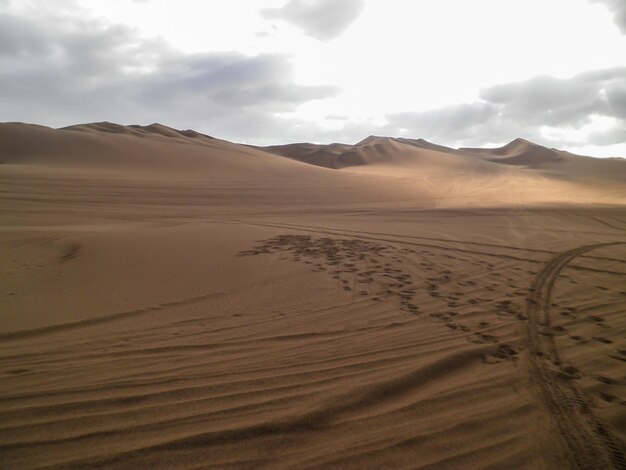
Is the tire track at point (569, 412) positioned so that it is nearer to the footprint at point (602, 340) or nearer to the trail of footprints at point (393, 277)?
the trail of footprints at point (393, 277)

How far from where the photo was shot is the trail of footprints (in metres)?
4.96

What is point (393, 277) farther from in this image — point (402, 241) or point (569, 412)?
point (569, 412)

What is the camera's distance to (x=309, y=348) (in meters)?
4.02

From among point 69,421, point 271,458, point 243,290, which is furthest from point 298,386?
point 243,290

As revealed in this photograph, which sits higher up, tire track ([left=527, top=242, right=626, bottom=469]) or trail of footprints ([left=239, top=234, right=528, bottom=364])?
trail of footprints ([left=239, top=234, right=528, bottom=364])

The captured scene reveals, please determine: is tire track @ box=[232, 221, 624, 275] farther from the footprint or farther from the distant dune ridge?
the distant dune ridge

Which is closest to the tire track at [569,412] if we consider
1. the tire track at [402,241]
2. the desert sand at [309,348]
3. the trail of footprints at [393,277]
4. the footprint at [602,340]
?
the desert sand at [309,348]

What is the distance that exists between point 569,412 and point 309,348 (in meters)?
2.22

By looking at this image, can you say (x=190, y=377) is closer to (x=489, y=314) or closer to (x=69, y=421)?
(x=69, y=421)

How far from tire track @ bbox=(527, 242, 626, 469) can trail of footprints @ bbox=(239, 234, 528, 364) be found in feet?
0.98

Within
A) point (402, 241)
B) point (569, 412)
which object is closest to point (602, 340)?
point (569, 412)

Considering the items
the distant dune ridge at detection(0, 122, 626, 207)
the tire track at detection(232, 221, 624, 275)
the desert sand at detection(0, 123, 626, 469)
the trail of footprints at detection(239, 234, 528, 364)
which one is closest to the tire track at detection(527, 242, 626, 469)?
the desert sand at detection(0, 123, 626, 469)

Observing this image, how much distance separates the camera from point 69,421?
110 inches

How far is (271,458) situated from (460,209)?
1561cm
